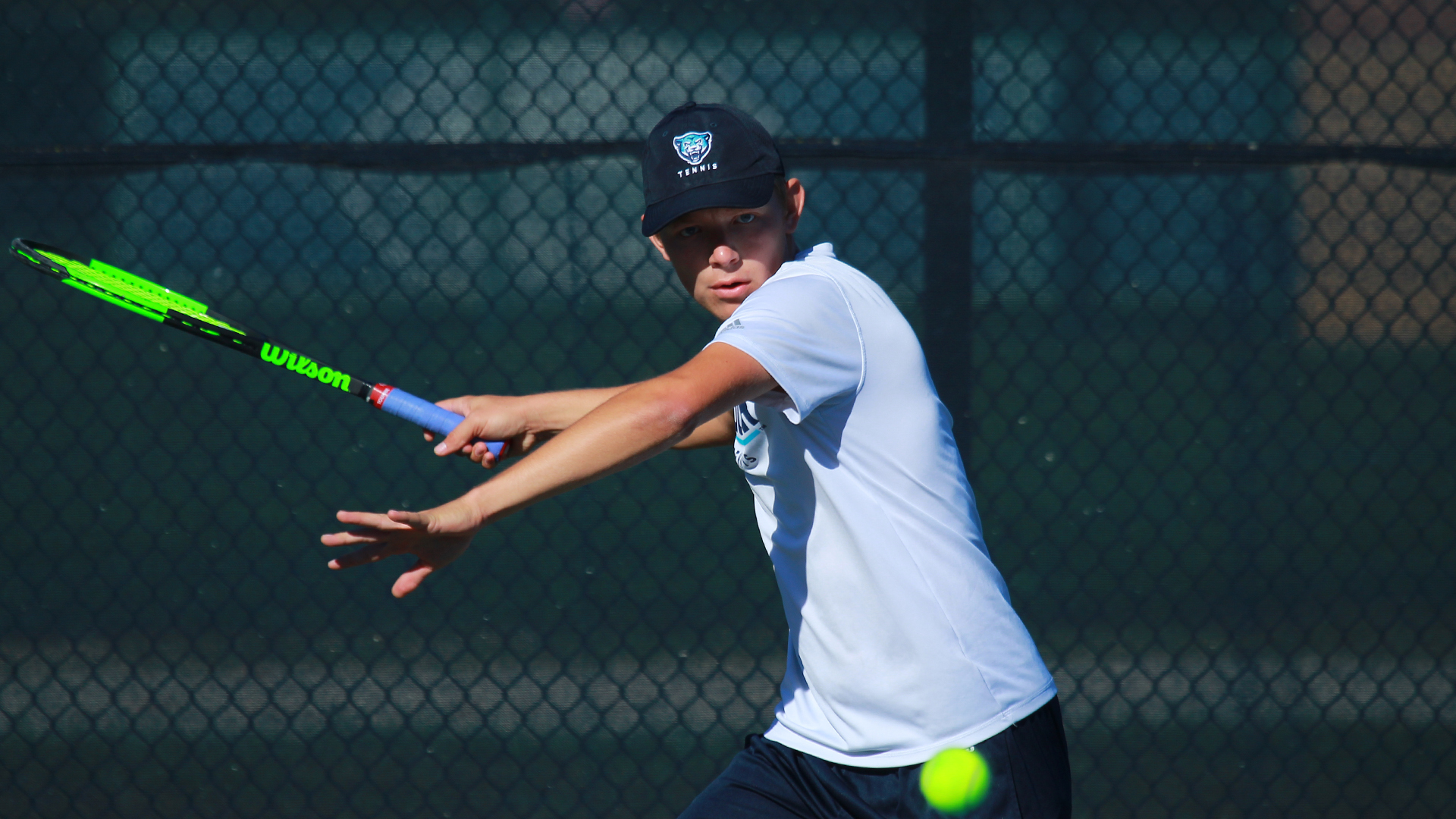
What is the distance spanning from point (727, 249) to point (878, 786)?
0.68m

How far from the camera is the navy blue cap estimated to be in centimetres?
137

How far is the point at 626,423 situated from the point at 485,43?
2494 mm

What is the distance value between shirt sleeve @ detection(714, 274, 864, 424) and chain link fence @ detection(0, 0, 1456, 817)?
5.65 feet

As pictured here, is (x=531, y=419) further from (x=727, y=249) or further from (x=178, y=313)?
(x=178, y=313)

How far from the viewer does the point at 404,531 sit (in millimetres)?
1046

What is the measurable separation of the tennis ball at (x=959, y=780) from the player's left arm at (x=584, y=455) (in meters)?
0.50

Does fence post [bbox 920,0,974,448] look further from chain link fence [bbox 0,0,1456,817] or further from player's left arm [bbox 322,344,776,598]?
player's left arm [bbox 322,344,776,598]

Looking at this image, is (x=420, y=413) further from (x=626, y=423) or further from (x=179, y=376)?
(x=179, y=376)

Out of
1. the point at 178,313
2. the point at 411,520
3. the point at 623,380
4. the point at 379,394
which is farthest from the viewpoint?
the point at 623,380

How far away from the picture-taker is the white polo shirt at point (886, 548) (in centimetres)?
125

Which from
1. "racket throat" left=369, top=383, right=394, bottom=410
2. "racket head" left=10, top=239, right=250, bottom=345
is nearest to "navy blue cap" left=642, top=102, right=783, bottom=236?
"racket throat" left=369, top=383, right=394, bottom=410

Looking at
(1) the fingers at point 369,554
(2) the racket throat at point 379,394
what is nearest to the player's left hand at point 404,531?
(1) the fingers at point 369,554

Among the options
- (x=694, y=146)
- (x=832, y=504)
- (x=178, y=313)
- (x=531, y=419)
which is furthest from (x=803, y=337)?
(x=178, y=313)

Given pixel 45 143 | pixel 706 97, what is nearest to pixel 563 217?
pixel 706 97
